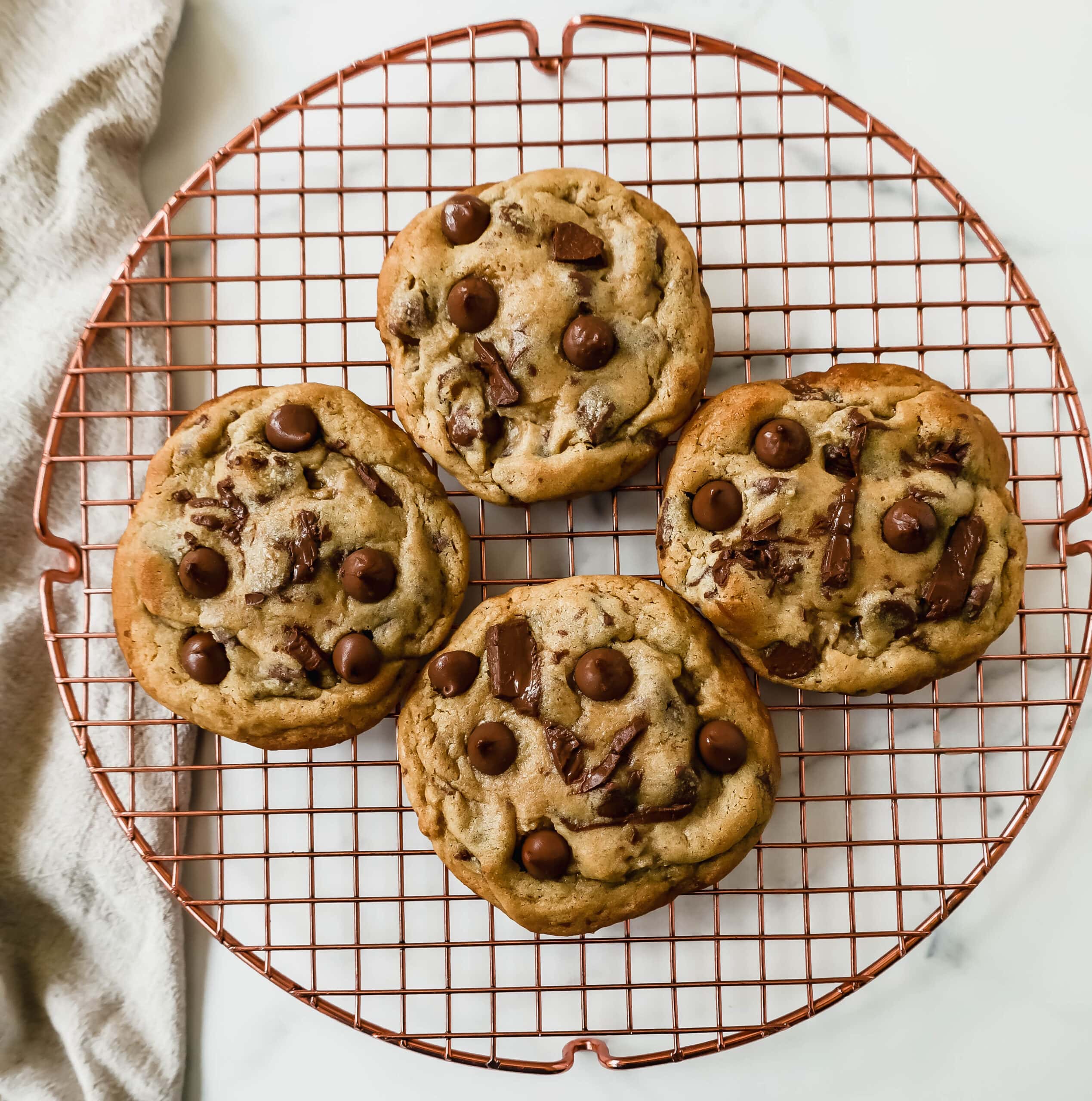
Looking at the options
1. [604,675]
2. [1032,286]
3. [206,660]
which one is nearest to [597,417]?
[604,675]

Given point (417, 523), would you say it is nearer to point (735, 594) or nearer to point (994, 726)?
point (735, 594)

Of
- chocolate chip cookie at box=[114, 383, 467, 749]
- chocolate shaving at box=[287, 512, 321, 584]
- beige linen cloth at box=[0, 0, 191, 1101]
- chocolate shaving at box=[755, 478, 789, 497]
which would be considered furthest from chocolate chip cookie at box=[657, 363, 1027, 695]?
beige linen cloth at box=[0, 0, 191, 1101]

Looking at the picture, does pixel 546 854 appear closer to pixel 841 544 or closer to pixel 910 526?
pixel 841 544

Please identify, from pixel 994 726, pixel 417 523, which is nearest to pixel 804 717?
pixel 994 726

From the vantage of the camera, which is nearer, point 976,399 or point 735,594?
point 735,594

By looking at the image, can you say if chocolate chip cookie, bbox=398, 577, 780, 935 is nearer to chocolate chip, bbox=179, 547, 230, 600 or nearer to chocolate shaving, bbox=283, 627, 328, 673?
chocolate shaving, bbox=283, 627, 328, 673

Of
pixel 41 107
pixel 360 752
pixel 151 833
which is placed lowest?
pixel 151 833

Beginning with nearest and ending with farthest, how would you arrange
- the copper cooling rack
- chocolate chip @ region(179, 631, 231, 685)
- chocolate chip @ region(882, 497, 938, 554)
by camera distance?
chocolate chip @ region(882, 497, 938, 554)
chocolate chip @ region(179, 631, 231, 685)
the copper cooling rack
